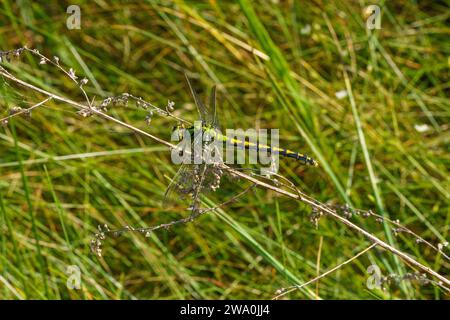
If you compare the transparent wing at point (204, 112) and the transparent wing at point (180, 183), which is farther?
the transparent wing at point (204, 112)

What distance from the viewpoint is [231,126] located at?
2.56 metres

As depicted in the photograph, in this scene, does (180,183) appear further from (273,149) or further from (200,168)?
(273,149)

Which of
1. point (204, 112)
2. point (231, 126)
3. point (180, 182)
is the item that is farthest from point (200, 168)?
point (231, 126)

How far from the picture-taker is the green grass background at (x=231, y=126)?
2045mm

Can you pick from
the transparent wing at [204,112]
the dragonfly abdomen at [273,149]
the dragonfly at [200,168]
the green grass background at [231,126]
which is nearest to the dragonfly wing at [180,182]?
the dragonfly at [200,168]

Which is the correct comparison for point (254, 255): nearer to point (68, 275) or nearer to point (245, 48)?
point (68, 275)

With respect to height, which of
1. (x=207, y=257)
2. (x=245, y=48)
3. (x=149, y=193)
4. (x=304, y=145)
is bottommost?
(x=207, y=257)

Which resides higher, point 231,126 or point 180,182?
point 231,126

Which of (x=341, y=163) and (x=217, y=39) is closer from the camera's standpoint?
(x=341, y=163)

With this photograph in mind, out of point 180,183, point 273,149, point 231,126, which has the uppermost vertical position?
point 231,126

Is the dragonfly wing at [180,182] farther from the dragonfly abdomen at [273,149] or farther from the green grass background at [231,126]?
the green grass background at [231,126]

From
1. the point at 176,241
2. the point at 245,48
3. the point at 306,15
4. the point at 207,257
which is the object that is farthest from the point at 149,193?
the point at 306,15
